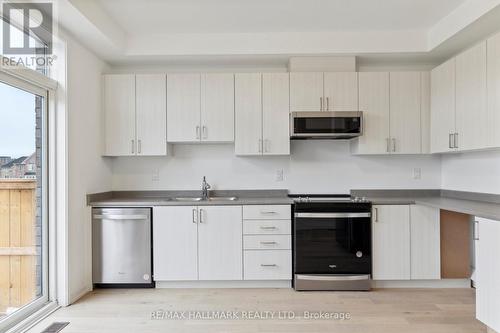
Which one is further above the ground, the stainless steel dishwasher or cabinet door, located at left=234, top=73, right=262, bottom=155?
cabinet door, located at left=234, top=73, right=262, bottom=155

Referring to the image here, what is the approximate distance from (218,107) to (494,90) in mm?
2441

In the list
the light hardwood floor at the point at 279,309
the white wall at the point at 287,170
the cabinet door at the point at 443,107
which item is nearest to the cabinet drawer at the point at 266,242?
the light hardwood floor at the point at 279,309

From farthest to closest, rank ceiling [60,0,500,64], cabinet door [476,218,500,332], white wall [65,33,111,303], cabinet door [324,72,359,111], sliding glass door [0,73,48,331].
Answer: cabinet door [324,72,359,111] → white wall [65,33,111,303] → ceiling [60,0,500,64] → sliding glass door [0,73,48,331] → cabinet door [476,218,500,332]

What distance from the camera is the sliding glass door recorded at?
2.50 meters

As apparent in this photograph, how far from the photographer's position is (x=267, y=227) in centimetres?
342

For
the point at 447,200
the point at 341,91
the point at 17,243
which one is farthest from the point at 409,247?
the point at 17,243

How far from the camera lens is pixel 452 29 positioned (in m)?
3.13

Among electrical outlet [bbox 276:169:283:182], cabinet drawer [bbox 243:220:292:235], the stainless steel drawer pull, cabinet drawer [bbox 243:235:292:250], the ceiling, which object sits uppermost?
the ceiling

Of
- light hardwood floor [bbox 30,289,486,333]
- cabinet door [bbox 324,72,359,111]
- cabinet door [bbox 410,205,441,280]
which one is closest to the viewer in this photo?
light hardwood floor [bbox 30,289,486,333]

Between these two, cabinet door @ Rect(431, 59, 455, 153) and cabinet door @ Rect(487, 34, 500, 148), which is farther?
cabinet door @ Rect(431, 59, 455, 153)

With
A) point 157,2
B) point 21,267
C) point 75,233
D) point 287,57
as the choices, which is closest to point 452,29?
point 287,57

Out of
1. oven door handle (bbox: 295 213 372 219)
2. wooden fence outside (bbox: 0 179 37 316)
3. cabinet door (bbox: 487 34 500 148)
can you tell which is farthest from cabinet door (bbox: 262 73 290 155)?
wooden fence outside (bbox: 0 179 37 316)

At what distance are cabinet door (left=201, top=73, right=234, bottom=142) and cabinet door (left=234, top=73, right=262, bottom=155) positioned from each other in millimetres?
71

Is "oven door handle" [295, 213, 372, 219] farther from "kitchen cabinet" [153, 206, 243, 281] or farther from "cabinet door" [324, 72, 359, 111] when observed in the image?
"cabinet door" [324, 72, 359, 111]
